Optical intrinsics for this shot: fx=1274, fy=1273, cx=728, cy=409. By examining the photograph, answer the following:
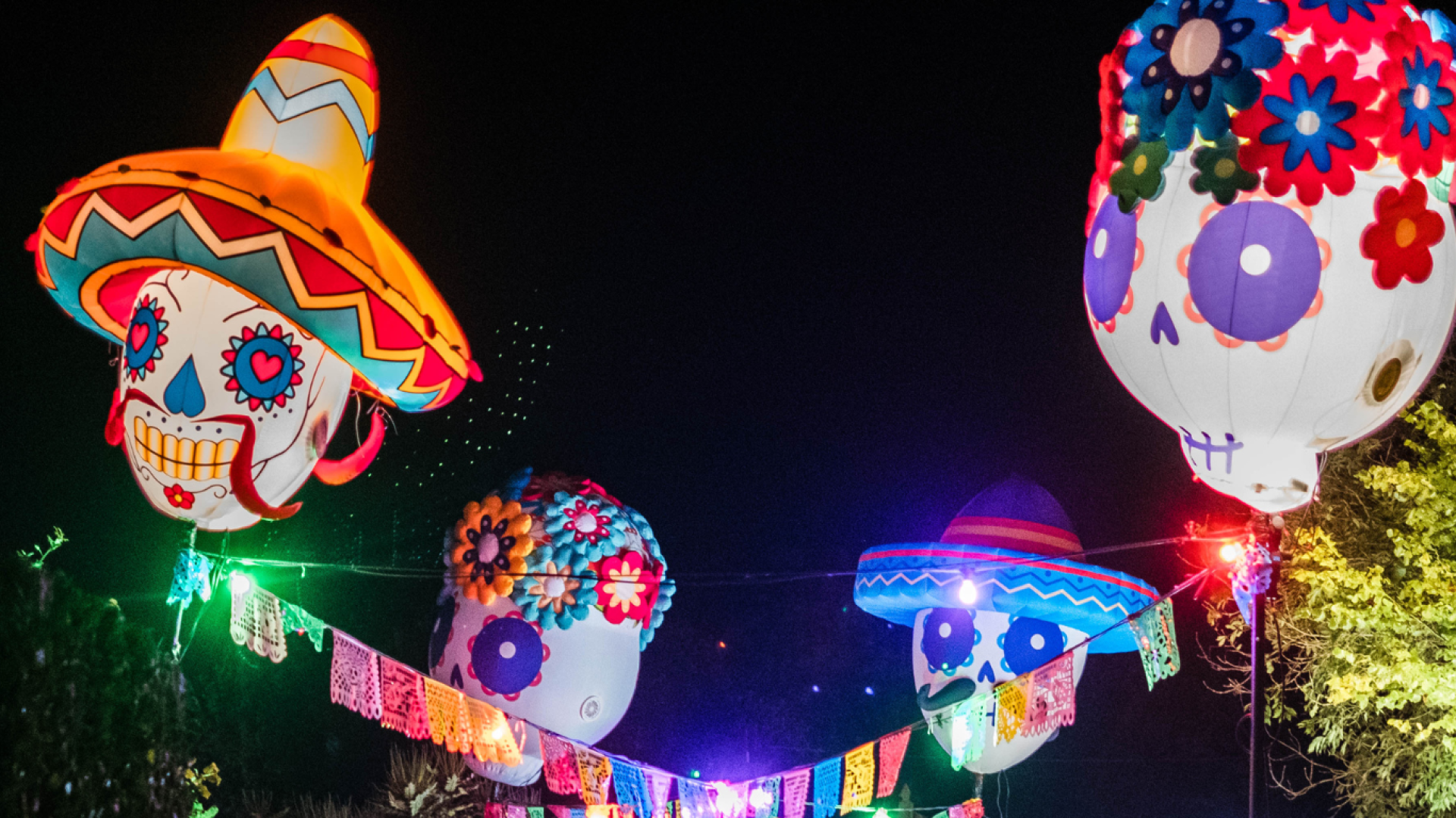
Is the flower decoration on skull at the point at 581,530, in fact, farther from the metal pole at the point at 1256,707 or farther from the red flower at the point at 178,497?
the metal pole at the point at 1256,707

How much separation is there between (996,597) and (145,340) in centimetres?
569

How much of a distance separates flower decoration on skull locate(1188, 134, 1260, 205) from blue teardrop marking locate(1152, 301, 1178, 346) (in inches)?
16.5

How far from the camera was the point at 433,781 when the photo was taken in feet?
34.2

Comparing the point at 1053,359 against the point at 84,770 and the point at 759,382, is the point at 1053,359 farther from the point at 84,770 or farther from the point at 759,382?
the point at 84,770

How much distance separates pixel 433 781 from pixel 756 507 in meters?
3.57

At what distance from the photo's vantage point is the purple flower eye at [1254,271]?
4277 millimetres

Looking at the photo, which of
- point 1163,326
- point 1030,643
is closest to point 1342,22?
point 1163,326

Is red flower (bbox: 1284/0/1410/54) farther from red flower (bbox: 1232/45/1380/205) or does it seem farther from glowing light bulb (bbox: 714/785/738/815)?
glowing light bulb (bbox: 714/785/738/815)

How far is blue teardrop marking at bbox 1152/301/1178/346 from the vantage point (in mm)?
4488

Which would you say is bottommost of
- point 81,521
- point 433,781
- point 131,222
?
point 433,781

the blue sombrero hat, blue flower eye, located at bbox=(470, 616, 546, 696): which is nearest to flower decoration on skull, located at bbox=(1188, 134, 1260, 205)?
the blue sombrero hat

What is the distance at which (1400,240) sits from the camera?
429 centimetres

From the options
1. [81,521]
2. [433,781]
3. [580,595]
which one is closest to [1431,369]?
[580,595]

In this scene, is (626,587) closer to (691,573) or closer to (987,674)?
(691,573)
